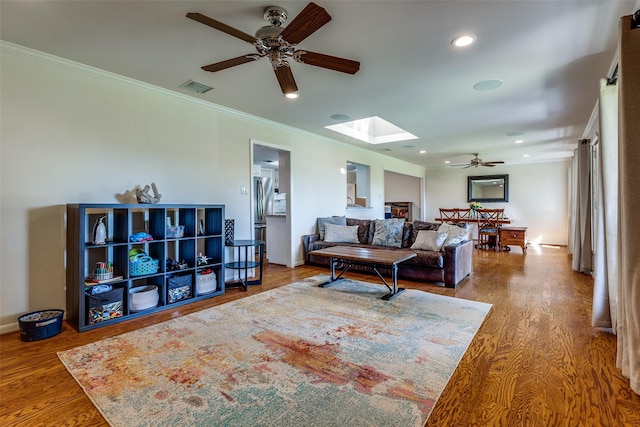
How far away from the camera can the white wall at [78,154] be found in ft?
8.49

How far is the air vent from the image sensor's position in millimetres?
3303

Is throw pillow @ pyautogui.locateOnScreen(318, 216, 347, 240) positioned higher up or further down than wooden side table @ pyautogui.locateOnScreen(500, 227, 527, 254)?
higher up

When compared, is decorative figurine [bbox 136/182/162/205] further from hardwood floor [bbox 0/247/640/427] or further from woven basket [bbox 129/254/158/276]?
hardwood floor [bbox 0/247/640/427]

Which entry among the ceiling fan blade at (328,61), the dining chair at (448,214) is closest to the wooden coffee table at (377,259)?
the ceiling fan blade at (328,61)

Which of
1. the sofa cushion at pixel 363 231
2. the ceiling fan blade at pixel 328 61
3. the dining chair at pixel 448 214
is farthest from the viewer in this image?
the dining chair at pixel 448 214

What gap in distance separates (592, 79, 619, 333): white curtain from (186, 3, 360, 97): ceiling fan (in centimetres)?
205

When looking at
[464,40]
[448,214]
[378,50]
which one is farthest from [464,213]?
[378,50]

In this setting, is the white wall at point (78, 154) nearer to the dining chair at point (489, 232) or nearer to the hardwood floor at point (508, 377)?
the hardwood floor at point (508, 377)

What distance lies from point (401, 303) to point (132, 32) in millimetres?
3483

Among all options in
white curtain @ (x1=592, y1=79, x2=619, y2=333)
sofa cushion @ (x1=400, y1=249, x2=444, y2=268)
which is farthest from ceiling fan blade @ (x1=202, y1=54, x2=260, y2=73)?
sofa cushion @ (x1=400, y1=249, x2=444, y2=268)

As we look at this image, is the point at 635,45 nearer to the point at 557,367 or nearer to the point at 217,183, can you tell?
the point at 557,367

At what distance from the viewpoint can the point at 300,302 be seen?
335 cm

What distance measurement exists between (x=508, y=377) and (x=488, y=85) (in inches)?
114

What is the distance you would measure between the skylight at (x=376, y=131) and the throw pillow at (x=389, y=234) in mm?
1837
